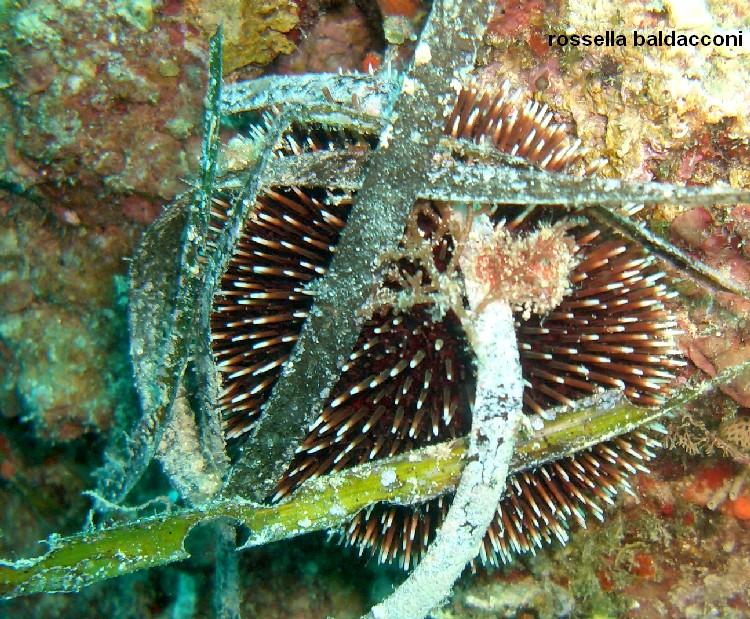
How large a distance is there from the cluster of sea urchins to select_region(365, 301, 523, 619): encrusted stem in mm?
192

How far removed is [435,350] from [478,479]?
0.52 meters

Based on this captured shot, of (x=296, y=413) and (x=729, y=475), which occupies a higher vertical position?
(x=296, y=413)

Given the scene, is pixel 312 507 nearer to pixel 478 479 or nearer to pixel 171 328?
pixel 478 479

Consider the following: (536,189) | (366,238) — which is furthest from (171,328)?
(536,189)

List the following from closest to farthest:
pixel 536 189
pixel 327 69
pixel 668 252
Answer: pixel 536 189 → pixel 668 252 → pixel 327 69

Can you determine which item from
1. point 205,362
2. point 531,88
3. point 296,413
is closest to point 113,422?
point 205,362

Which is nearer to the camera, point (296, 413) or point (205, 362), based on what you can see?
point (296, 413)

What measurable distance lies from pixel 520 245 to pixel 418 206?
0.41 m

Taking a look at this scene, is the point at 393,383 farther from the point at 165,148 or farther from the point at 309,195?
the point at 165,148

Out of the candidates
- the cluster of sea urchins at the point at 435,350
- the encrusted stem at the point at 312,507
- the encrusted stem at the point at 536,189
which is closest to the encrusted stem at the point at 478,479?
the encrusted stem at the point at 312,507

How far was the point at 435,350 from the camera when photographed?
2215 mm

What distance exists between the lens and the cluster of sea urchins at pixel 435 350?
2232mm

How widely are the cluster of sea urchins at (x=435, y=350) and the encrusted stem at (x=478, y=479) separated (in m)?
0.19

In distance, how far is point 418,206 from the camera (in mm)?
2113
